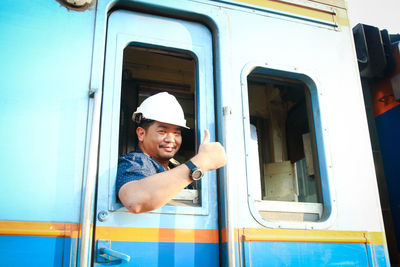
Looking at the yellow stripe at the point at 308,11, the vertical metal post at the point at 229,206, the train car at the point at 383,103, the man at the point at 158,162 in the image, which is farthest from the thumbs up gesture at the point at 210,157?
the train car at the point at 383,103

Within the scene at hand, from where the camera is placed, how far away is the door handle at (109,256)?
168 centimetres

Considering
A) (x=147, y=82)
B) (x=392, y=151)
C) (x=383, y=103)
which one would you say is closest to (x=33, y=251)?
(x=147, y=82)

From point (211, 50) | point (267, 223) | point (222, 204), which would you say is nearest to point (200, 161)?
point (222, 204)

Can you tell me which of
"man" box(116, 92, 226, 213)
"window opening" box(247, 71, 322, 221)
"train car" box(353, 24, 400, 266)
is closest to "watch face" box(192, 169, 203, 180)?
"man" box(116, 92, 226, 213)

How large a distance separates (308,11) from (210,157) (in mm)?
1386

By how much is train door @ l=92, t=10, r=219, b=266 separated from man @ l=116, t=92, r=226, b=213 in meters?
0.10

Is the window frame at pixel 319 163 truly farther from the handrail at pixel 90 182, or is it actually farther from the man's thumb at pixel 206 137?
the handrail at pixel 90 182

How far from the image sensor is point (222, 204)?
1976 millimetres

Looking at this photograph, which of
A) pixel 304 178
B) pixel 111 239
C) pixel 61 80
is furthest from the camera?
pixel 304 178

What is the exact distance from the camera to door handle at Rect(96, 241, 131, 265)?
1.68 metres

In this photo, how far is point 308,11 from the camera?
2607mm

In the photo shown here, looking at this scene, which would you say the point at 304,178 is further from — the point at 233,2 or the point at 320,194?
the point at 233,2

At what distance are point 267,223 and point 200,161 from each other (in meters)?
0.52

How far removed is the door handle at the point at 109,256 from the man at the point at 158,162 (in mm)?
194
